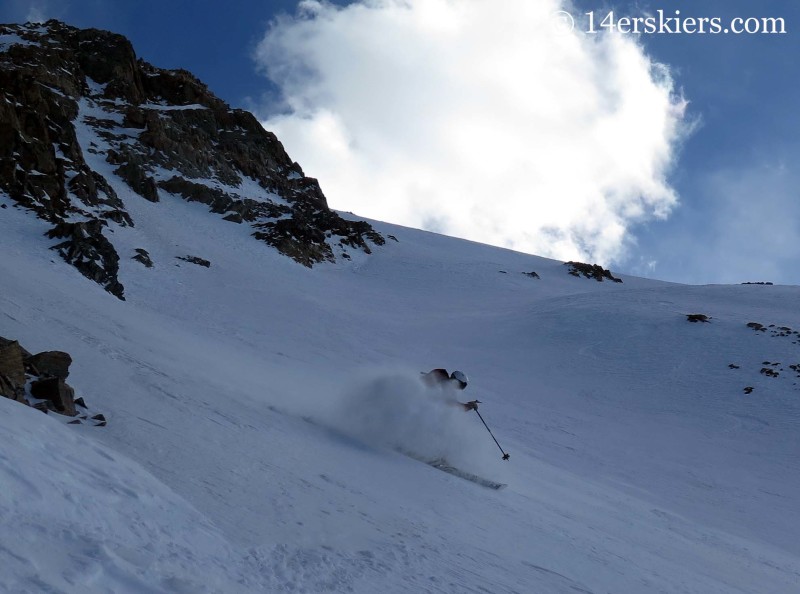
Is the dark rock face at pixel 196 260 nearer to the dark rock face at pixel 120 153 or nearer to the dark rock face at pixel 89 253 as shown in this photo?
the dark rock face at pixel 120 153

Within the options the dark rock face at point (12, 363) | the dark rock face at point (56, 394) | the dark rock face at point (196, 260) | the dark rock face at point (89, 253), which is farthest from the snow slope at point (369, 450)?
the dark rock face at point (196, 260)

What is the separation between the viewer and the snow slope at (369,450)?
455 cm

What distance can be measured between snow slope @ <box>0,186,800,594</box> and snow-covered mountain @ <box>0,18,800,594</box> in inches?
1.6

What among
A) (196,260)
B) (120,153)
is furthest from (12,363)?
(120,153)

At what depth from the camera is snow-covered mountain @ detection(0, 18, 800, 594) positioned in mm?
4598

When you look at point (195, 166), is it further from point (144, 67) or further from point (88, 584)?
point (88, 584)

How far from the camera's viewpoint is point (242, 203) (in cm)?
4900

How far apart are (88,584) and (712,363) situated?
2508 centimetres

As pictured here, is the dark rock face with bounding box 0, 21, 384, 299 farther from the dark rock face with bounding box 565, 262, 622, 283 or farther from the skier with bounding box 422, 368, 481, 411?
the dark rock face with bounding box 565, 262, 622, 283

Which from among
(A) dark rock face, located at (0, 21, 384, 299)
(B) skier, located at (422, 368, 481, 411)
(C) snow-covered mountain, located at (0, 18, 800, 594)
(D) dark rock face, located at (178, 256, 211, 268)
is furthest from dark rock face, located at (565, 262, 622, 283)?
(B) skier, located at (422, 368, 481, 411)

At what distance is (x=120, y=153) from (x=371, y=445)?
146 ft

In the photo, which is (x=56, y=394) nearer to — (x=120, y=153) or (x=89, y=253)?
(x=89, y=253)

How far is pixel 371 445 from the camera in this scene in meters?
9.89

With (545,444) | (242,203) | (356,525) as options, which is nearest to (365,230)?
(242,203)
